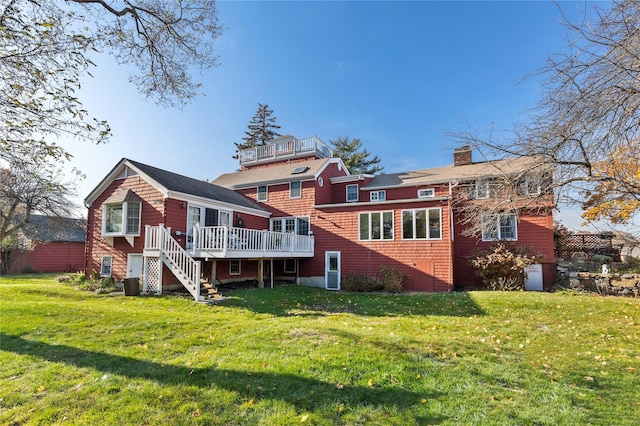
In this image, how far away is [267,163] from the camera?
2734 cm

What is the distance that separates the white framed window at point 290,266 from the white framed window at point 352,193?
538 centimetres

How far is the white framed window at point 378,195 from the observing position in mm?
19344

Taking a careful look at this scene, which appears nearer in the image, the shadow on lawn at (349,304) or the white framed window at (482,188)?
the white framed window at (482,188)

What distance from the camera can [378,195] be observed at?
19531 mm

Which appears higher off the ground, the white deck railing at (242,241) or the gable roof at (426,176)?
the gable roof at (426,176)

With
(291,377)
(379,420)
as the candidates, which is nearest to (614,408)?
(379,420)

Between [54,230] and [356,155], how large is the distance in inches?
1115

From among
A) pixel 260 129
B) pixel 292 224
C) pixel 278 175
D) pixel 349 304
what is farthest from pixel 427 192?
pixel 260 129

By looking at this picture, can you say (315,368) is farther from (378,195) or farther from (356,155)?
(356,155)

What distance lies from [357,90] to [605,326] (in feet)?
49.8

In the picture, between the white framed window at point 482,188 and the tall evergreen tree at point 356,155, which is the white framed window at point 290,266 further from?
the tall evergreen tree at point 356,155

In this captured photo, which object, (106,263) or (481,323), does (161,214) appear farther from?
(481,323)

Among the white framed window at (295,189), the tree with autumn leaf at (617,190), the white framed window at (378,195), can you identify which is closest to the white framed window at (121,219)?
the white framed window at (295,189)

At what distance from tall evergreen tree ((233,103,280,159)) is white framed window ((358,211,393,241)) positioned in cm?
Answer: 2959
